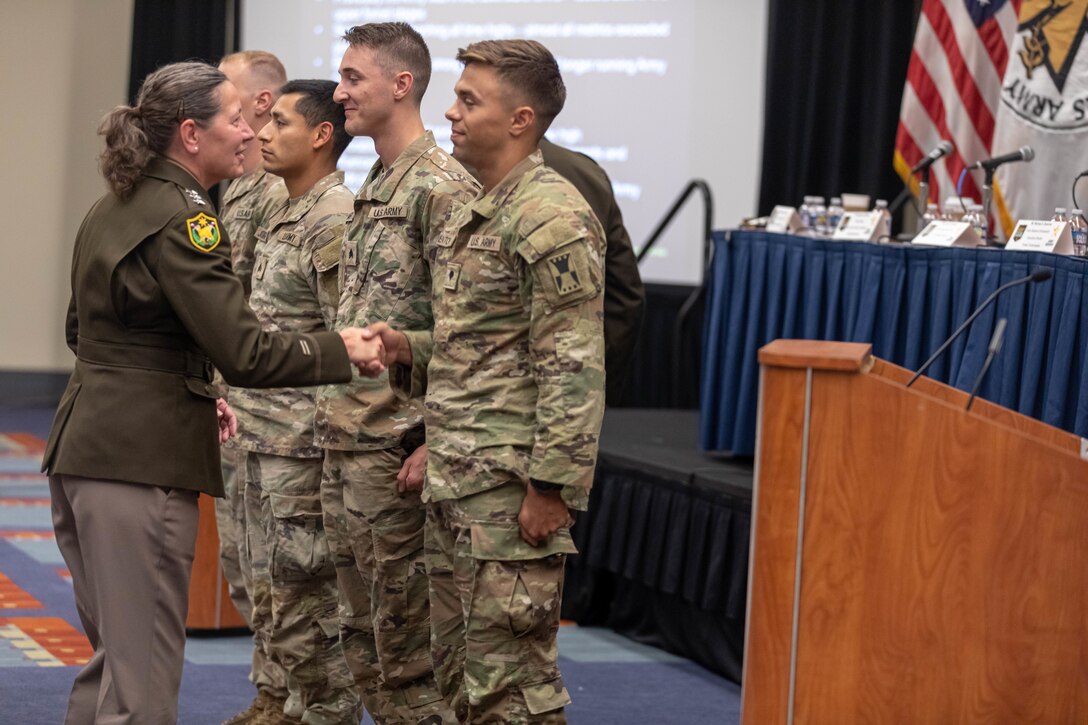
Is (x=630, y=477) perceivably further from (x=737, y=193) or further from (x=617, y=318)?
(x=737, y=193)

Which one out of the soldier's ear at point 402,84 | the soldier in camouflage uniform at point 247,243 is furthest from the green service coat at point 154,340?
the soldier in camouflage uniform at point 247,243

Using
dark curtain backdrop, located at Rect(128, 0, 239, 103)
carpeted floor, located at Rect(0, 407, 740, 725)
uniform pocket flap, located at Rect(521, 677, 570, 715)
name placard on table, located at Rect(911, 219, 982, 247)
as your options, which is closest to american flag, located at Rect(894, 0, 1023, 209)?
name placard on table, located at Rect(911, 219, 982, 247)

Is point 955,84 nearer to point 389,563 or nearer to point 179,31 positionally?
point 389,563

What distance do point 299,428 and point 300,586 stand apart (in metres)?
0.36

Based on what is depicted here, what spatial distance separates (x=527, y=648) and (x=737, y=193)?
5.39 m

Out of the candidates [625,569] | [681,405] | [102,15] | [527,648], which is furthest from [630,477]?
[102,15]

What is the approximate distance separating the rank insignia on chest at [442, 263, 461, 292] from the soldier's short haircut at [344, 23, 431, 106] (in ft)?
1.85

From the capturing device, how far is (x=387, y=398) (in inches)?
116

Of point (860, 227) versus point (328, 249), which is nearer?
point (328, 249)

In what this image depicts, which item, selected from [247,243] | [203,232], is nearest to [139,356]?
[203,232]

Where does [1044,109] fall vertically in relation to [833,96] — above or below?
below

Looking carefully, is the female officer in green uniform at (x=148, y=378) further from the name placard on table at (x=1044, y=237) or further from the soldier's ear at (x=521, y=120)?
the name placard on table at (x=1044, y=237)

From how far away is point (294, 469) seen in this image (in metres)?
3.27

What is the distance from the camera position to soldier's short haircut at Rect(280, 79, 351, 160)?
3.33m
